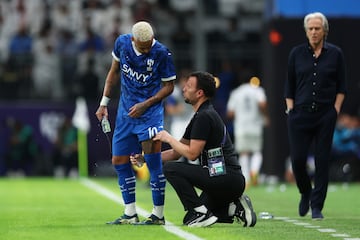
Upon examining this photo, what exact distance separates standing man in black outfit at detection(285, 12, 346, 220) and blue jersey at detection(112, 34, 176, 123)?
2393mm

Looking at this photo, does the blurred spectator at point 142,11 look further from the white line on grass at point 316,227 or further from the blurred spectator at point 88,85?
the white line on grass at point 316,227

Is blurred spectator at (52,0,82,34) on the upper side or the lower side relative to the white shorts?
upper

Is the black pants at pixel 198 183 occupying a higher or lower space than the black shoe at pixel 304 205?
higher

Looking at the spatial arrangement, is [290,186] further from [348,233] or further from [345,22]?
[348,233]

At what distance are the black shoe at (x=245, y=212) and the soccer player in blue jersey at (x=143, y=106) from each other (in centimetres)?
77

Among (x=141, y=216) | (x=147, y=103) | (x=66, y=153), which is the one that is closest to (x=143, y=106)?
(x=147, y=103)

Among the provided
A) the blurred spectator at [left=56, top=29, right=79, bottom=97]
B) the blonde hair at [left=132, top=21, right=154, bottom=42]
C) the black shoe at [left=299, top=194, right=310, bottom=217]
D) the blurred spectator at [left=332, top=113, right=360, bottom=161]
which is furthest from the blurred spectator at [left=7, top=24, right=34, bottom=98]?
the blonde hair at [left=132, top=21, right=154, bottom=42]

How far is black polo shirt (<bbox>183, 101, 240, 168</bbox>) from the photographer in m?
11.6

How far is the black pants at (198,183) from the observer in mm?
11688

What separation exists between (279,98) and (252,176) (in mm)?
2694

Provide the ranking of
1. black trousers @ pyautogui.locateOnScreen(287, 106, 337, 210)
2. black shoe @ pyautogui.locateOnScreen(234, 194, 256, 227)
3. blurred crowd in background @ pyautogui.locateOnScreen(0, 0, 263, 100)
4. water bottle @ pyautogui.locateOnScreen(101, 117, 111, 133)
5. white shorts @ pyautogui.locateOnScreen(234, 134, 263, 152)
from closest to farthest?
black shoe @ pyautogui.locateOnScreen(234, 194, 256, 227) → water bottle @ pyautogui.locateOnScreen(101, 117, 111, 133) → black trousers @ pyautogui.locateOnScreen(287, 106, 337, 210) → white shorts @ pyautogui.locateOnScreen(234, 134, 263, 152) → blurred crowd in background @ pyautogui.locateOnScreen(0, 0, 263, 100)

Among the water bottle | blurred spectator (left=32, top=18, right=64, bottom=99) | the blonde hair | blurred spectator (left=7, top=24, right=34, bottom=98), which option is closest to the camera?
the blonde hair

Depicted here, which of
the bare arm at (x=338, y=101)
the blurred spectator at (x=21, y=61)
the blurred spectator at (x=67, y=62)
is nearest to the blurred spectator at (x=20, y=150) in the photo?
the blurred spectator at (x=21, y=61)

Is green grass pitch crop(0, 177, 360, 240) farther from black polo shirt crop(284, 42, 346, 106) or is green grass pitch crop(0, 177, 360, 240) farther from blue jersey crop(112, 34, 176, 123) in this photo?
black polo shirt crop(284, 42, 346, 106)
